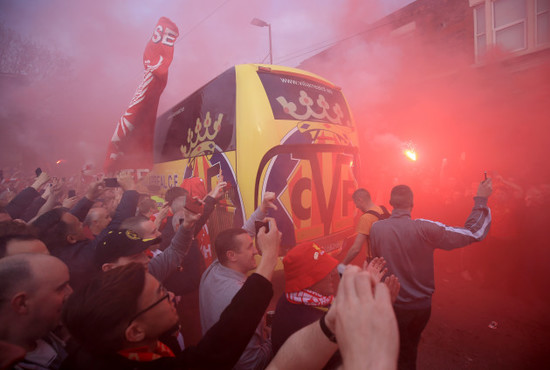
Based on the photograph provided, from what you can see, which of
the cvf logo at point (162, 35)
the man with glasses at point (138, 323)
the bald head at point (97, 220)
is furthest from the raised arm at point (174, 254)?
the cvf logo at point (162, 35)

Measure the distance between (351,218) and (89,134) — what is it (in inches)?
603

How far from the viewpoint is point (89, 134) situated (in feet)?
48.0

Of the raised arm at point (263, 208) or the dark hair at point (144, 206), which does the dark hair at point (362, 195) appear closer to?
the raised arm at point (263, 208)

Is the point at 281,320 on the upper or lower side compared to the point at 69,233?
lower

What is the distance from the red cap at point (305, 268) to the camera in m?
1.94

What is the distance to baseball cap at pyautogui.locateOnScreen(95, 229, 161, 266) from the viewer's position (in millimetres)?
2084

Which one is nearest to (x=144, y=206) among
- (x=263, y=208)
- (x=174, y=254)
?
(x=174, y=254)

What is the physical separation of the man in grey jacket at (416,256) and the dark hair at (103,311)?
6.95 feet

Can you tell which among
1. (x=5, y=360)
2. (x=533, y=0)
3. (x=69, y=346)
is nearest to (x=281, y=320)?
(x=69, y=346)

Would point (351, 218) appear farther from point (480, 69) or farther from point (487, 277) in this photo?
point (480, 69)

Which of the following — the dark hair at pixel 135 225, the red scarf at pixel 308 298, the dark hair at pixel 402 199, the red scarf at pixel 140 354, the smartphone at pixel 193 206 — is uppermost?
the smartphone at pixel 193 206

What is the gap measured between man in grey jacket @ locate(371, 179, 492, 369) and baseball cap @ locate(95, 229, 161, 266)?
6.82ft

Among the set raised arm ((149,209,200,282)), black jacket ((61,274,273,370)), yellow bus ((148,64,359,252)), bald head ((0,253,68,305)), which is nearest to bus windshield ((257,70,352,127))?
yellow bus ((148,64,359,252))

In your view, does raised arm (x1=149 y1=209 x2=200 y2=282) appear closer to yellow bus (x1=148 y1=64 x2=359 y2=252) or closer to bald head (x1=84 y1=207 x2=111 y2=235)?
yellow bus (x1=148 y1=64 x2=359 y2=252)
